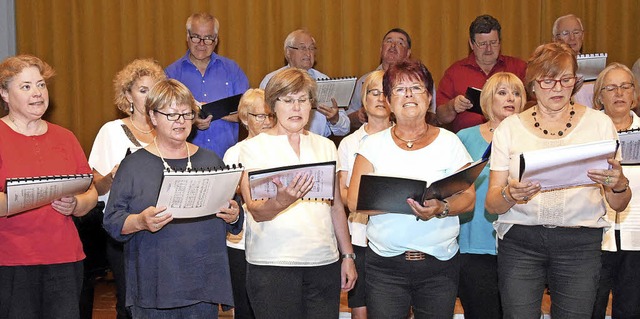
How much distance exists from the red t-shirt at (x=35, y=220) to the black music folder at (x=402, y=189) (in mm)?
1385

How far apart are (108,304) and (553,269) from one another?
3.76 meters

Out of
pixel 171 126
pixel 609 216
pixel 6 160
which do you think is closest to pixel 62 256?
pixel 6 160

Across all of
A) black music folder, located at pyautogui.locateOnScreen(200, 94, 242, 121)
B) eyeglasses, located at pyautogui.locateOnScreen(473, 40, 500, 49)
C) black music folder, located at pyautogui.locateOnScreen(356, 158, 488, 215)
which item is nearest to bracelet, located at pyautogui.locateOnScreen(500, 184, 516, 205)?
black music folder, located at pyautogui.locateOnScreen(356, 158, 488, 215)

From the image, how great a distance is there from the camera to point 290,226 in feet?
11.2

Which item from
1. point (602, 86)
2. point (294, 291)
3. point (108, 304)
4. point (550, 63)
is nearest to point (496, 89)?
point (602, 86)

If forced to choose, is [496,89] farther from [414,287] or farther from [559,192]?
[414,287]

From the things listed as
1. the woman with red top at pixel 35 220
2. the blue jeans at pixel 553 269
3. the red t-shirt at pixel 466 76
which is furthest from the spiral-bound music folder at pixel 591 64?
the woman with red top at pixel 35 220

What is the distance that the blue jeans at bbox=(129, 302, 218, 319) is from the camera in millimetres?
3346

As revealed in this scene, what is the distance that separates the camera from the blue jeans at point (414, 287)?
331 centimetres

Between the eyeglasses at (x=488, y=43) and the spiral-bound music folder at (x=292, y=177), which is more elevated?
the eyeglasses at (x=488, y=43)

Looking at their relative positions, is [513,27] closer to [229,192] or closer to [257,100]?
[257,100]

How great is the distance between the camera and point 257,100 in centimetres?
463

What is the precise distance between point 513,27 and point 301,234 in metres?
4.48

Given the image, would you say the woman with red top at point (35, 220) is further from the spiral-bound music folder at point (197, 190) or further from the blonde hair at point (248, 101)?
the blonde hair at point (248, 101)
